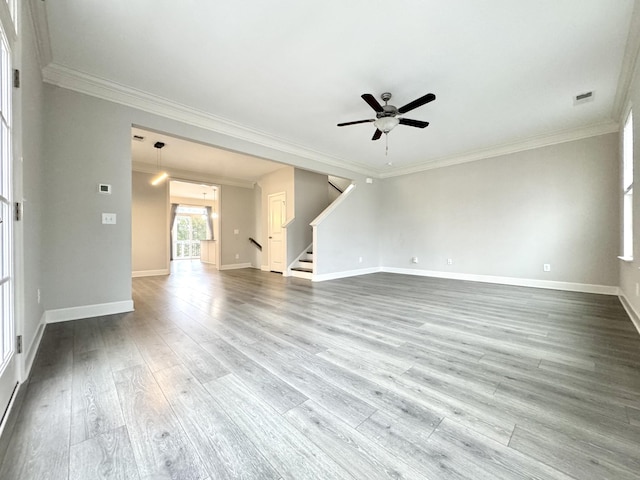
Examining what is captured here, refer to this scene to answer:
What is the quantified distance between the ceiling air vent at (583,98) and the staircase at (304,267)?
5.11 m

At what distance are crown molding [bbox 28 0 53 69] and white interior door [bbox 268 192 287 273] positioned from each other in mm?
4637

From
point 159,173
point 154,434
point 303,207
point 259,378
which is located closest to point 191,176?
point 159,173

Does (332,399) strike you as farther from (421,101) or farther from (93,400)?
(421,101)

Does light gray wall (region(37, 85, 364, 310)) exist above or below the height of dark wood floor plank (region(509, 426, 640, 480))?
above

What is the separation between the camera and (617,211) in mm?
4059

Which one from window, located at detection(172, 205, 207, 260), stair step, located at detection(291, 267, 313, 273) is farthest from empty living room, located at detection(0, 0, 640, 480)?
window, located at detection(172, 205, 207, 260)

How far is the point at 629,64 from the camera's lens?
267 centimetres

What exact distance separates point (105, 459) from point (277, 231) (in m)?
6.10

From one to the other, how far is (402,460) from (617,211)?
5468 mm

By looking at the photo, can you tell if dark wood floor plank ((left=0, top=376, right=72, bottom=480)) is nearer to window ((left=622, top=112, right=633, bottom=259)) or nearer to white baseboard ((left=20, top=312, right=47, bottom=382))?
white baseboard ((left=20, top=312, right=47, bottom=382))

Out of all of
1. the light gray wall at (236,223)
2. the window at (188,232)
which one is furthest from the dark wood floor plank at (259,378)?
the window at (188,232)

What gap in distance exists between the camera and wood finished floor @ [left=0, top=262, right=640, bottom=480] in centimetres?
105

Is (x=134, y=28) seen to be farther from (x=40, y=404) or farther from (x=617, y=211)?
(x=617, y=211)

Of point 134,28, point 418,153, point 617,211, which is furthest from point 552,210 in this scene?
point 134,28
